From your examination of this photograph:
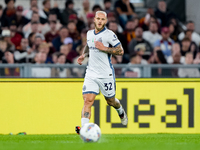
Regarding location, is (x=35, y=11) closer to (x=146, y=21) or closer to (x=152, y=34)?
(x=146, y=21)

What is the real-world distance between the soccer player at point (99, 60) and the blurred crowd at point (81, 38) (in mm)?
2103

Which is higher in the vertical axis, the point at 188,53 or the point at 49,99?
the point at 188,53

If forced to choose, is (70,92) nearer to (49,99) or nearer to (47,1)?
(49,99)

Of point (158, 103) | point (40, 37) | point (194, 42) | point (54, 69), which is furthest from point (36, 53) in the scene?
point (194, 42)

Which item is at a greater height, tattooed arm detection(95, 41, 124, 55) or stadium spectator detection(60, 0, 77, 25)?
stadium spectator detection(60, 0, 77, 25)

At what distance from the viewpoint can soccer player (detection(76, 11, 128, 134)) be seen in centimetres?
895

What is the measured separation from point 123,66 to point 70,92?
138cm

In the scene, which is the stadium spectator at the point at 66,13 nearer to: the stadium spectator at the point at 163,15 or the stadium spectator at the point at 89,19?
the stadium spectator at the point at 89,19

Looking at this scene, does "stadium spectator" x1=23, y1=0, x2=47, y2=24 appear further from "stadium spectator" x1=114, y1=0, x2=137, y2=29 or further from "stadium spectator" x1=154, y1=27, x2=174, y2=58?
"stadium spectator" x1=154, y1=27, x2=174, y2=58

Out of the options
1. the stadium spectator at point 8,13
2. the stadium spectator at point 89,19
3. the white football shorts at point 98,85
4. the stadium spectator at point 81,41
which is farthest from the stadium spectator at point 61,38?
the white football shorts at point 98,85

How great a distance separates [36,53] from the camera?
13102 mm

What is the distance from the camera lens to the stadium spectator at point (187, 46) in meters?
14.2

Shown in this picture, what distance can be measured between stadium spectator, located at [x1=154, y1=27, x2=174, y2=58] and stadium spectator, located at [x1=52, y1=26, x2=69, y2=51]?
106 inches

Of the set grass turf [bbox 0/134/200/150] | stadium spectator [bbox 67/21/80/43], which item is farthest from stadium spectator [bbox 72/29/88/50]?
grass turf [bbox 0/134/200/150]
